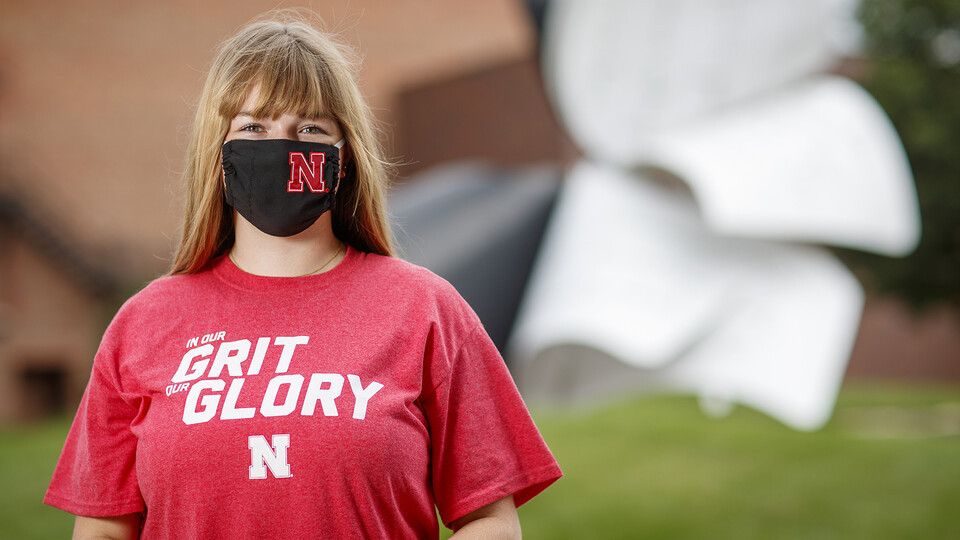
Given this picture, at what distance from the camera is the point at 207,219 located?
5.79ft

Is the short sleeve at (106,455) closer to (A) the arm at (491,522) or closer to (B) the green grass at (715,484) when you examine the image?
(A) the arm at (491,522)

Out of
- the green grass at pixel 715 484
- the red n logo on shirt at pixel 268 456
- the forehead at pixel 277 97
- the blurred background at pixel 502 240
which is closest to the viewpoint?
the red n logo on shirt at pixel 268 456

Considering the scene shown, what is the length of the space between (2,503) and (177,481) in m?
7.95

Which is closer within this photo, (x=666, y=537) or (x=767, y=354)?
(x=666, y=537)

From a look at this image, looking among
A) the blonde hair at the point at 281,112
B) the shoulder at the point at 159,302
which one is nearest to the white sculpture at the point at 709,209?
the blonde hair at the point at 281,112

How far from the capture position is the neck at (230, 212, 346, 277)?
67.3 inches

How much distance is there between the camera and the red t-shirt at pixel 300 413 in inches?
59.8

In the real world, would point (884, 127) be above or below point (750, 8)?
below

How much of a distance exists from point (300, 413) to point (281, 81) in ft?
1.79

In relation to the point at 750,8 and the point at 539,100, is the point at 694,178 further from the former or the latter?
the point at 539,100

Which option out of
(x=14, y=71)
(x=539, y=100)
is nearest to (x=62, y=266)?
(x=14, y=71)

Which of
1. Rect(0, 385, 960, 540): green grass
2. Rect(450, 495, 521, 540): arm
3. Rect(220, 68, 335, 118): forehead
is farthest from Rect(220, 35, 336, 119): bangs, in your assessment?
Rect(0, 385, 960, 540): green grass

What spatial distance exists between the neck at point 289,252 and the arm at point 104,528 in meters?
0.48

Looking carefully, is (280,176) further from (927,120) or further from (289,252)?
(927,120)
